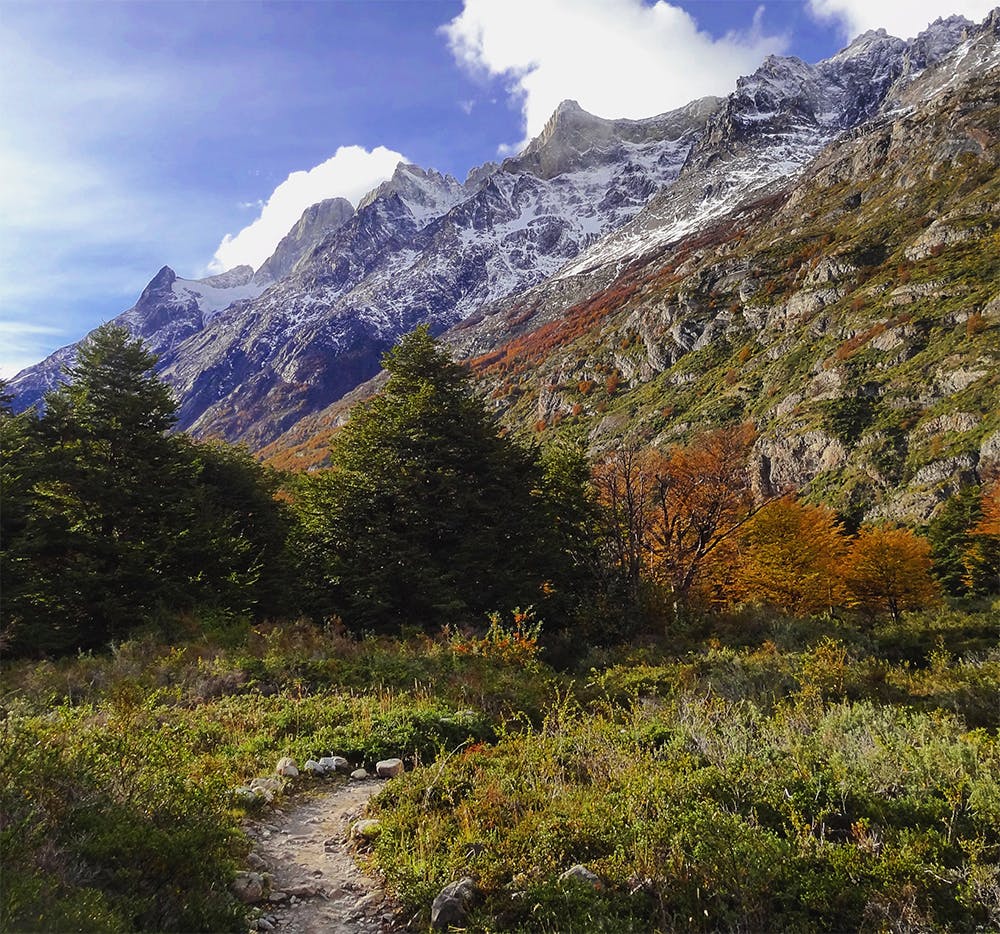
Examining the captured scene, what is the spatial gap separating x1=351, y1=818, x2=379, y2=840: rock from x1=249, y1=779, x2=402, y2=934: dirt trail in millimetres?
114

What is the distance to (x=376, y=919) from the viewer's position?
→ 459cm

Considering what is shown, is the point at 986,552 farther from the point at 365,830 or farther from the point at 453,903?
the point at 453,903

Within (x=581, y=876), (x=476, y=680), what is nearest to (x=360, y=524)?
(x=476, y=680)

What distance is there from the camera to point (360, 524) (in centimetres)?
1788

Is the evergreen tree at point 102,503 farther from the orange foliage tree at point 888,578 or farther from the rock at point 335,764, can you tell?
the orange foliage tree at point 888,578

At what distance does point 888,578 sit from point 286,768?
91.7 feet

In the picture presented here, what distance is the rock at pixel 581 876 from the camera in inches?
170

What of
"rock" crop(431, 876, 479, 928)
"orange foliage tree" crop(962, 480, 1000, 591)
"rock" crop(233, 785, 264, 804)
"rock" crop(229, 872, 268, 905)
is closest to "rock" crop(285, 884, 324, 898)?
"rock" crop(229, 872, 268, 905)

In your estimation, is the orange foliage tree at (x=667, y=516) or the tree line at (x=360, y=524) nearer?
the tree line at (x=360, y=524)

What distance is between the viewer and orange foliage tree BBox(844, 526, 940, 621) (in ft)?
85.0

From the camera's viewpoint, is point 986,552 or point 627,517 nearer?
point 627,517

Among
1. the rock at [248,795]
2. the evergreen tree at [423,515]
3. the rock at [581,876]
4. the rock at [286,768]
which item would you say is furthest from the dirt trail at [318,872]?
the evergreen tree at [423,515]

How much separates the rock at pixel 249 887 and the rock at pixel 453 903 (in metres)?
1.55

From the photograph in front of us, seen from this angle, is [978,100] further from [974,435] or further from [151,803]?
[151,803]
